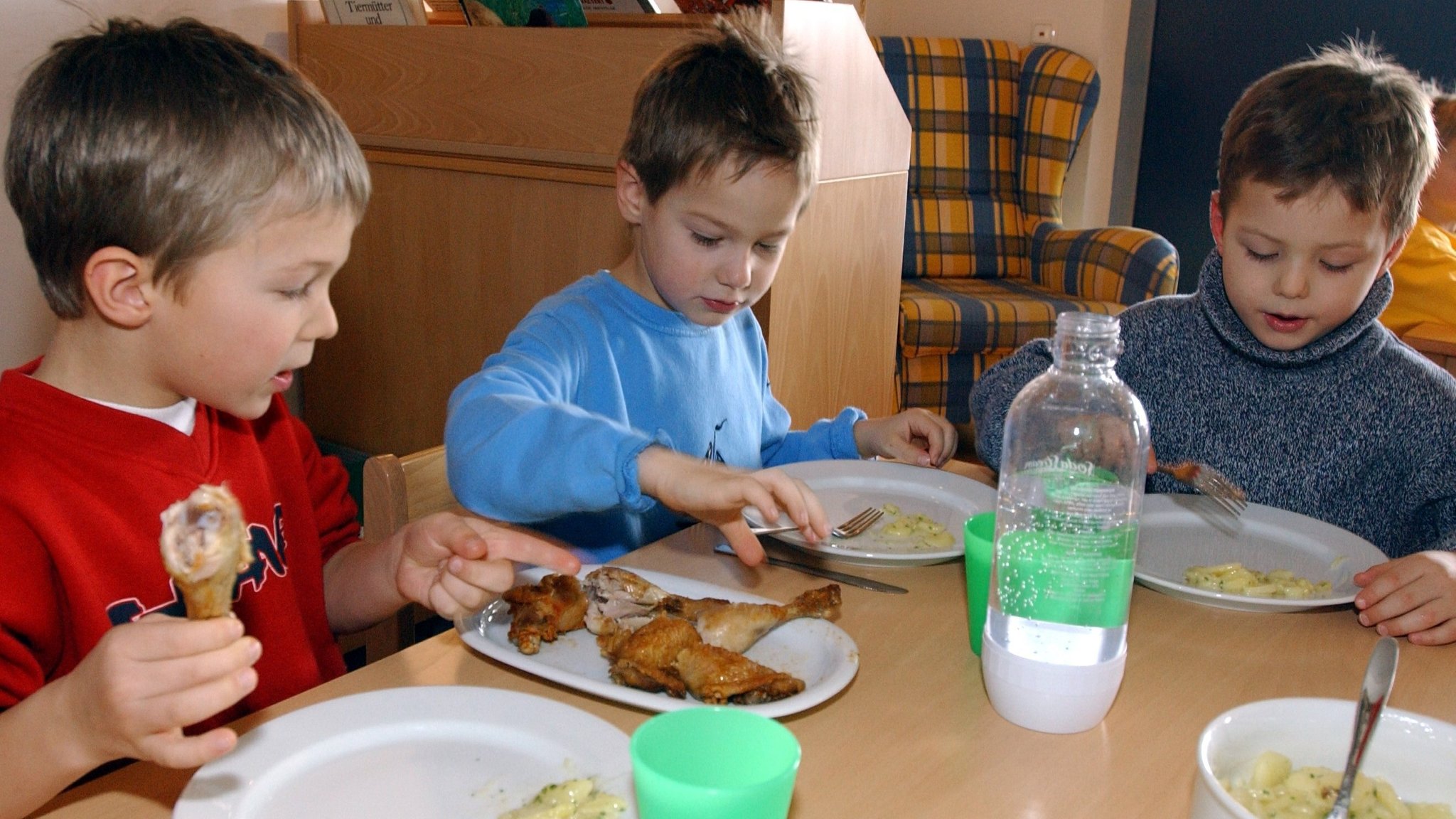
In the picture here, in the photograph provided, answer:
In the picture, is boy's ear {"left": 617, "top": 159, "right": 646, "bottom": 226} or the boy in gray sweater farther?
boy's ear {"left": 617, "top": 159, "right": 646, "bottom": 226}

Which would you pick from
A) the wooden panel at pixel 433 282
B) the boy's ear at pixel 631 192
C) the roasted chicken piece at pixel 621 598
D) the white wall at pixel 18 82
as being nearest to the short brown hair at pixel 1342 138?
the boy's ear at pixel 631 192

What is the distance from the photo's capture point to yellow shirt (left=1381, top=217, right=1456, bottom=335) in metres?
2.98

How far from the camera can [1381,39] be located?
432cm

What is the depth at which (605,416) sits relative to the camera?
4.78ft

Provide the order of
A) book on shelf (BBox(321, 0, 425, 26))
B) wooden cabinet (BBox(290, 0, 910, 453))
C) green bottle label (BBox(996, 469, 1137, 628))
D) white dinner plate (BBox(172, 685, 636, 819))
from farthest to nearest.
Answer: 1. book on shelf (BBox(321, 0, 425, 26))
2. wooden cabinet (BBox(290, 0, 910, 453))
3. green bottle label (BBox(996, 469, 1137, 628))
4. white dinner plate (BBox(172, 685, 636, 819))

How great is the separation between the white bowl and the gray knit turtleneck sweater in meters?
0.76

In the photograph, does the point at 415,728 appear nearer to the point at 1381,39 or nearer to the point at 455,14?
the point at 455,14

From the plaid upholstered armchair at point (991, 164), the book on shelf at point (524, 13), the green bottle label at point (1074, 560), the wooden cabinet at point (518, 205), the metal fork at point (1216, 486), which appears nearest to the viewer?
the green bottle label at point (1074, 560)

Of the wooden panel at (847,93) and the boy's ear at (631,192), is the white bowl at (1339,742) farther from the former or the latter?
the wooden panel at (847,93)

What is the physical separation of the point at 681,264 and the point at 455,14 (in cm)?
182

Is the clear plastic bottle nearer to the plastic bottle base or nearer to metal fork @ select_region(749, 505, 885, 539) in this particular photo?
the plastic bottle base

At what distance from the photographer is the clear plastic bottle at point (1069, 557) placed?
0.83m

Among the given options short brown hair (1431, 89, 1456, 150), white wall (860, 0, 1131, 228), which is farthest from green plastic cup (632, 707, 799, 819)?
white wall (860, 0, 1131, 228)

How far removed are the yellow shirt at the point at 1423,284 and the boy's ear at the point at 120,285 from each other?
3026 mm
